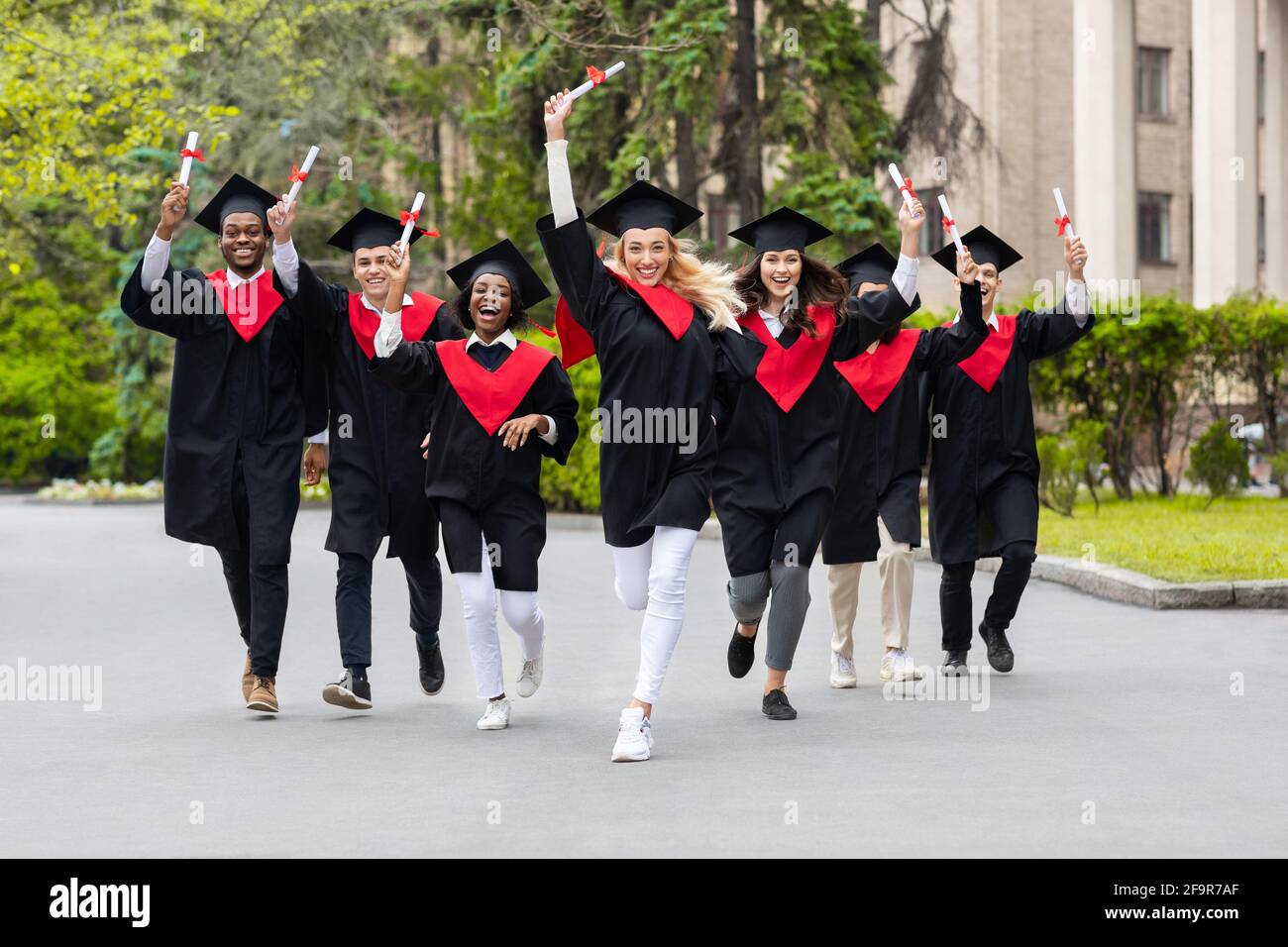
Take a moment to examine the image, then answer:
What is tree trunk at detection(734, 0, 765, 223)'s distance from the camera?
83.6 feet

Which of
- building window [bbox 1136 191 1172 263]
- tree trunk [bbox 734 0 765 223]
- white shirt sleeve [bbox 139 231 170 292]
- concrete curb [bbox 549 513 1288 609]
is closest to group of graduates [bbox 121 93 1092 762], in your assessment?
white shirt sleeve [bbox 139 231 170 292]

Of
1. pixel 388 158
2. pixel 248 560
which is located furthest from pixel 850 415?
pixel 388 158

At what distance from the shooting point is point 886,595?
9.85 m

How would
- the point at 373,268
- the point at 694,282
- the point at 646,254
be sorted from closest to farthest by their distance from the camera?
the point at 646,254 → the point at 694,282 → the point at 373,268

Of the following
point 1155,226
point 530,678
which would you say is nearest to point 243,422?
point 530,678

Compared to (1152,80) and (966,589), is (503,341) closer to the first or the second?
(966,589)

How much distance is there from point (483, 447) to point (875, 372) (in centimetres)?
249

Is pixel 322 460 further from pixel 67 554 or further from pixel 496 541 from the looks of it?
pixel 67 554

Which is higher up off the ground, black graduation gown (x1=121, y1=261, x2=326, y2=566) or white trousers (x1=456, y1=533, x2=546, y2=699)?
black graduation gown (x1=121, y1=261, x2=326, y2=566)

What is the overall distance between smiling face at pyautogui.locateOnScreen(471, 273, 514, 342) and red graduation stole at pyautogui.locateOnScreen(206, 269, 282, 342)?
106cm

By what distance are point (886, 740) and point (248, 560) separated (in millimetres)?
3112

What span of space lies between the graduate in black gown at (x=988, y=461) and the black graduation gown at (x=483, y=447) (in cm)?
250

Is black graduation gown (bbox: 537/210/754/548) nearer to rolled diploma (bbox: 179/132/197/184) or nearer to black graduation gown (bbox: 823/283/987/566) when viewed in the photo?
rolled diploma (bbox: 179/132/197/184)

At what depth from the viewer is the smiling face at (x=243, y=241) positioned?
28.2ft
